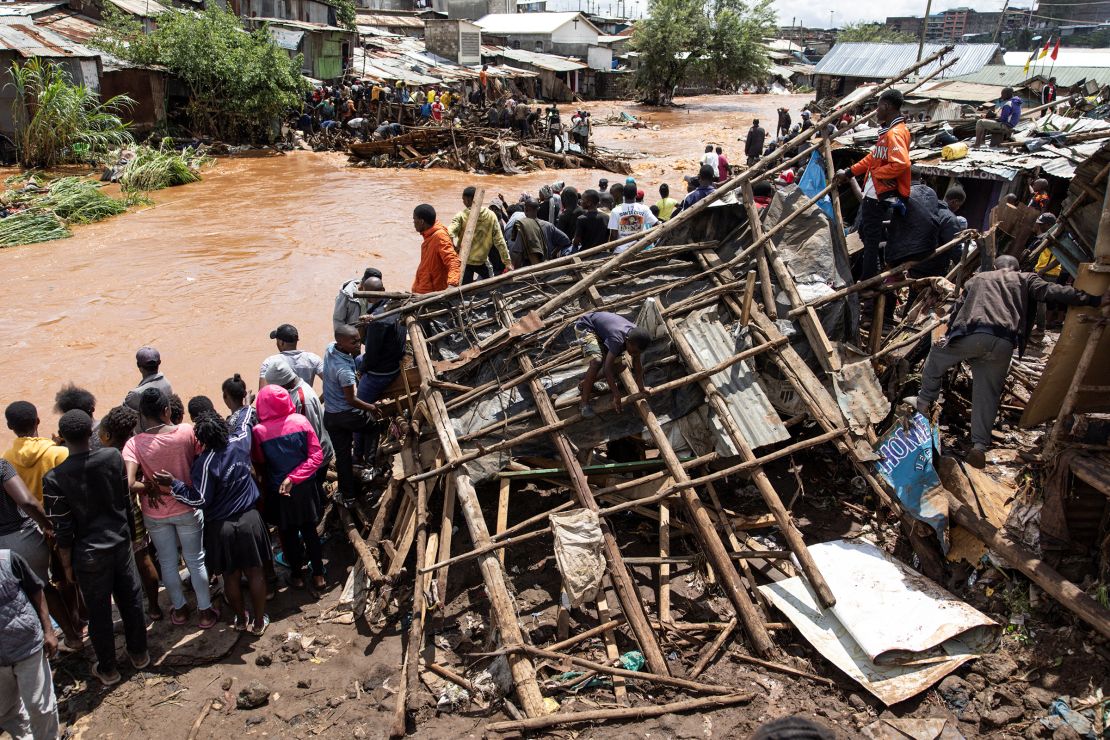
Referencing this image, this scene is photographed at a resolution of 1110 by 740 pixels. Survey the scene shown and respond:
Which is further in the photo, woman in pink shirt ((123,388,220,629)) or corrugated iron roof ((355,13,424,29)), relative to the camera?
corrugated iron roof ((355,13,424,29))

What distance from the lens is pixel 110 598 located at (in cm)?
423

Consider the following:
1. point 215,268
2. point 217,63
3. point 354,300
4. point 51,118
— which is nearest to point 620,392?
point 354,300

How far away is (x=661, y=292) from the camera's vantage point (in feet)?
20.0

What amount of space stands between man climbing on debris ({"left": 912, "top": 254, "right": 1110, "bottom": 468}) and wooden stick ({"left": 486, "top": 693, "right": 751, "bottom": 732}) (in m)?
2.81

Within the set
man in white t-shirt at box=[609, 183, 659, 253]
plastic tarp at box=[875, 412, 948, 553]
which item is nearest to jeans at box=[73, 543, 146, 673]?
plastic tarp at box=[875, 412, 948, 553]

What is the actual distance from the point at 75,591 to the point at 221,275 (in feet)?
30.0

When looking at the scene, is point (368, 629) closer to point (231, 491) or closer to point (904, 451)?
point (231, 491)

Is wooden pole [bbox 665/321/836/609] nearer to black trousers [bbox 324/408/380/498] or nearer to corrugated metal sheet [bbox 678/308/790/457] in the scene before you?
corrugated metal sheet [bbox 678/308/790/457]

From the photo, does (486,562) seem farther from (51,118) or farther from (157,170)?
(51,118)

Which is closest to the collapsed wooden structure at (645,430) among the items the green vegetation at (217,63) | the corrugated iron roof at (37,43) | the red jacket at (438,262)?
the red jacket at (438,262)

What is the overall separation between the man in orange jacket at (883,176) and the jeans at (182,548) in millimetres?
5642

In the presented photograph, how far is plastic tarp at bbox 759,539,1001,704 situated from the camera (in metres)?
3.87

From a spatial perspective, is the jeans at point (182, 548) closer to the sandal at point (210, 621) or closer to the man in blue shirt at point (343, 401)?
the sandal at point (210, 621)

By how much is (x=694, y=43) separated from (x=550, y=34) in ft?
34.7
